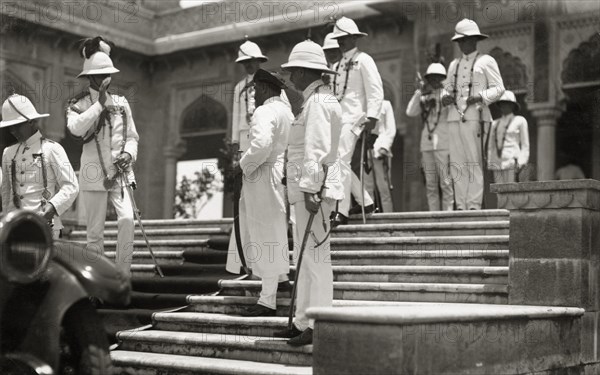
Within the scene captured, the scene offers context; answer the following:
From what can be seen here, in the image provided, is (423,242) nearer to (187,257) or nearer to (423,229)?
(423,229)

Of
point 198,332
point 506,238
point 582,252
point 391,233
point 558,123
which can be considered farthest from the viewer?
point 558,123

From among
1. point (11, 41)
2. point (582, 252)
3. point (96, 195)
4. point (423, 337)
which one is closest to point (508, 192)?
point (582, 252)

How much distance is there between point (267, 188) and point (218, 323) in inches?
45.4

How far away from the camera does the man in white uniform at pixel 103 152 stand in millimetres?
8383

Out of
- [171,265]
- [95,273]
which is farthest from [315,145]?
[171,265]

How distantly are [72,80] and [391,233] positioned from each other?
526 inches

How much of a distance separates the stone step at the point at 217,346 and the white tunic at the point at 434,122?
17.6 ft

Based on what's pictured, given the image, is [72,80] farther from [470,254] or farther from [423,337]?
[423,337]

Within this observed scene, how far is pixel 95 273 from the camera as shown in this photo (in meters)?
4.87

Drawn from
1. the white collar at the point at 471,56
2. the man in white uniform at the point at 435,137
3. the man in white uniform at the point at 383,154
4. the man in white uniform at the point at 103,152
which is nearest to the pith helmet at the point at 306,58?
the man in white uniform at the point at 103,152

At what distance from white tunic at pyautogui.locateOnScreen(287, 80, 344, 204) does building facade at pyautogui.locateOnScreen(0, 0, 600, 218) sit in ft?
28.9

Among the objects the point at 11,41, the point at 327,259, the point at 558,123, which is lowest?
the point at 327,259

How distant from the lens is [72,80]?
21.0 metres

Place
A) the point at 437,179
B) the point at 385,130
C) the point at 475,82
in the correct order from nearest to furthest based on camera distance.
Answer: the point at 475,82 < the point at 437,179 < the point at 385,130
